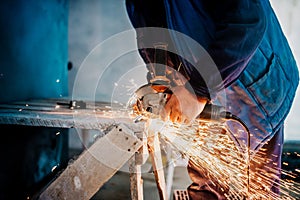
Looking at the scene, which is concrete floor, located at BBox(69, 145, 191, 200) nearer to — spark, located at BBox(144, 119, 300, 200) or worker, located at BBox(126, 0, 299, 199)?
spark, located at BBox(144, 119, 300, 200)

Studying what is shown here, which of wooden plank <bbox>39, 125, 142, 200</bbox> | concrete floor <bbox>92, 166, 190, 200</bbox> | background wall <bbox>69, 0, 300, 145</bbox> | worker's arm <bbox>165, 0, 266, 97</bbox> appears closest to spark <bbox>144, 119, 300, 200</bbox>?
worker's arm <bbox>165, 0, 266, 97</bbox>

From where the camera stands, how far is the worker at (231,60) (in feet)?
5.14

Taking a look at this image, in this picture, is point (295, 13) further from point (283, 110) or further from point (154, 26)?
point (154, 26)

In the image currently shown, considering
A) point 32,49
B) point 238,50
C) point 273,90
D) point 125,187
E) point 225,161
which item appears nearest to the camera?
point 238,50

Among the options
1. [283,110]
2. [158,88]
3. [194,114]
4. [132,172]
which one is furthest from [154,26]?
[283,110]

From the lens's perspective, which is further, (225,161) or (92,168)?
(225,161)

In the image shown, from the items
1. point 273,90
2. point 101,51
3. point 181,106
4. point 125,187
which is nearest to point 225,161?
point 273,90

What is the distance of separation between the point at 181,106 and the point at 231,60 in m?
0.36

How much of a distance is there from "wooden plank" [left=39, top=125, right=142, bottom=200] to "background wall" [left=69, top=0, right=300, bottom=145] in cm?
315

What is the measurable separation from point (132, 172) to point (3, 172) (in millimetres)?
1386

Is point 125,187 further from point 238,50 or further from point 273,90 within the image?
point 238,50

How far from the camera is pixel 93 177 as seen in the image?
1327mm

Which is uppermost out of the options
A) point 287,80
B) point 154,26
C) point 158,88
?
point 154,26

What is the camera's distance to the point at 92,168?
1.32 meters
